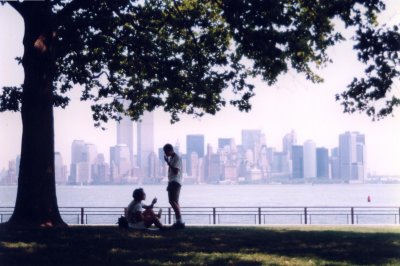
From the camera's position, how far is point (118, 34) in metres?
20.2

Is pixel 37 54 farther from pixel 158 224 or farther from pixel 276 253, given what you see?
pixel 276 253

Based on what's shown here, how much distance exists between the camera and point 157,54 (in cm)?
2028

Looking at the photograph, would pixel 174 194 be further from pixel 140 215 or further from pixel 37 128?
pixel 37 128

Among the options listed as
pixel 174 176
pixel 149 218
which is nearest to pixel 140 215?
pixel 149 218

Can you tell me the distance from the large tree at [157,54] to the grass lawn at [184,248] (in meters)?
3.16

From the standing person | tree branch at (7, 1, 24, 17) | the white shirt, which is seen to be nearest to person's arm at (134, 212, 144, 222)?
the standing person

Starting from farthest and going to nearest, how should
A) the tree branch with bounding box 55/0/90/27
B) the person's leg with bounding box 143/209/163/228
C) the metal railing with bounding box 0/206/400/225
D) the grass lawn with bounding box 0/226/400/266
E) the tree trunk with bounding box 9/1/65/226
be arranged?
the metal railing with bounding box 0/206/400/225 → the tree branch with bounding box 55/0/90/27 → the tree trunk with bounding box 9/1/65/226 → the person's leg with bounding box 143/209/163/228 → the grass lawn with bounding box 0/226/400/266

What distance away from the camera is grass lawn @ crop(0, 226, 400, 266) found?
28.1 ft

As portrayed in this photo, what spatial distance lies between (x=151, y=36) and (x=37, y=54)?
313 inches

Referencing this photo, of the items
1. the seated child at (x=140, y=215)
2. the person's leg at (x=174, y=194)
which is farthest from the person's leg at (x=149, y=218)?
the person's leg at (x=174, y=194)

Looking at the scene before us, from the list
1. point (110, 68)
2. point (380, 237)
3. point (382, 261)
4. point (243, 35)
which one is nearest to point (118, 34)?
point (110, 68)

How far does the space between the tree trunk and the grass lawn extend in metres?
1.79

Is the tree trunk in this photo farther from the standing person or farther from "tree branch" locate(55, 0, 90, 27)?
the standing person

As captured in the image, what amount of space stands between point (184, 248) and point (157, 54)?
11712 millimetres
